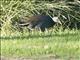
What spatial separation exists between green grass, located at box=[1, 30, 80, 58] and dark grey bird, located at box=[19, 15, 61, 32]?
3038 millimetres

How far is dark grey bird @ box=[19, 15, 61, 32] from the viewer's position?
12.0 metres

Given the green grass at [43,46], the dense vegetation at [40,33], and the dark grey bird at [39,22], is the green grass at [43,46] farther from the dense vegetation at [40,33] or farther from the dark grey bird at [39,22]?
the dark grey bird at [39,22]

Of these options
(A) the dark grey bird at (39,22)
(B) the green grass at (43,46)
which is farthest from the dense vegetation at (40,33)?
(A) the dark grey bird at (39,22)

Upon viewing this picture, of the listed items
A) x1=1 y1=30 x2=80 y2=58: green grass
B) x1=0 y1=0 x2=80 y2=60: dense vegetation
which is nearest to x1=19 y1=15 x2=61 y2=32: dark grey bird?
x1=0 y1=0 x2=80 y2=60: dense vegetation

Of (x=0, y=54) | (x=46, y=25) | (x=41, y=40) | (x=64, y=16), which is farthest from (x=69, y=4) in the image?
(x=0, y=54)

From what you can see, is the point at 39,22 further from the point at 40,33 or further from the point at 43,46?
the point at 43,46

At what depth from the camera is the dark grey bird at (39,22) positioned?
39.5ft

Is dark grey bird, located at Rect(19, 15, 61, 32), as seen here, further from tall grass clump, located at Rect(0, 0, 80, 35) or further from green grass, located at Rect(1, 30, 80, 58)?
green grass, located at Rect(1, 30, 80, 58)

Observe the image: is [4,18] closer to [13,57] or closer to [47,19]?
[47,19]

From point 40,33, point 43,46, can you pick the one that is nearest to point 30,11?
point 40,33

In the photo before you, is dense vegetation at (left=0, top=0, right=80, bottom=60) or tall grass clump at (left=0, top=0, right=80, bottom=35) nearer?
dense vegetation at (left=0, top=0, right=80, bottom=60)

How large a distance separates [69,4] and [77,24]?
0.75 m

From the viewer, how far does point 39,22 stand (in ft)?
39.5

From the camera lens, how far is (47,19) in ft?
40.1
